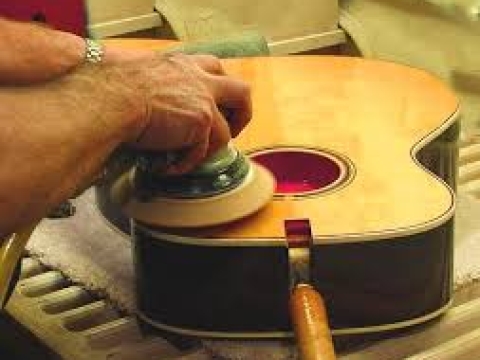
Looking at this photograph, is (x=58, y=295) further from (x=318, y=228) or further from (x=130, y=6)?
(x=130, y=6)

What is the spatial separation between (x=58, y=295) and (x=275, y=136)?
0.30 meters

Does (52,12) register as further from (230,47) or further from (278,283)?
(278,283)

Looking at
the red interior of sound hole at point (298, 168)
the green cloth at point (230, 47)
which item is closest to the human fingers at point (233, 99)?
the red interior of sound hole at point (298, 168)

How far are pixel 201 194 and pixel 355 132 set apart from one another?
282 mm

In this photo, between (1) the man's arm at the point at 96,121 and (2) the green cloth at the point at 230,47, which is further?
(2) the green cloth at the point at 230,47

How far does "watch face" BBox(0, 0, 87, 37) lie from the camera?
1128mm

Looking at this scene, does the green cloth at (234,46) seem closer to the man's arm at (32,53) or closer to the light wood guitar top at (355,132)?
the light wood guitar top at (355,132)

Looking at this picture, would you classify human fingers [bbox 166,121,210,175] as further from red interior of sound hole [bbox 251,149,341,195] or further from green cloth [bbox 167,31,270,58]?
green cloth [bbox 167,31,270,58]

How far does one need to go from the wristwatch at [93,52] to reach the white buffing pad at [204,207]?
0.51 feet

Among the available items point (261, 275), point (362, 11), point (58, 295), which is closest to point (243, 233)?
point (261, 275)

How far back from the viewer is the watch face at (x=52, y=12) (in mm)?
1128

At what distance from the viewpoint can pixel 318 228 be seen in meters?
0.87

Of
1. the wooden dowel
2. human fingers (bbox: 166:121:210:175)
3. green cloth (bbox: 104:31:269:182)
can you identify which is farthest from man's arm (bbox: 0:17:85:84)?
green cloth (bbox: 104:31:269:182)

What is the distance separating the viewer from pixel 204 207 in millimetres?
879
